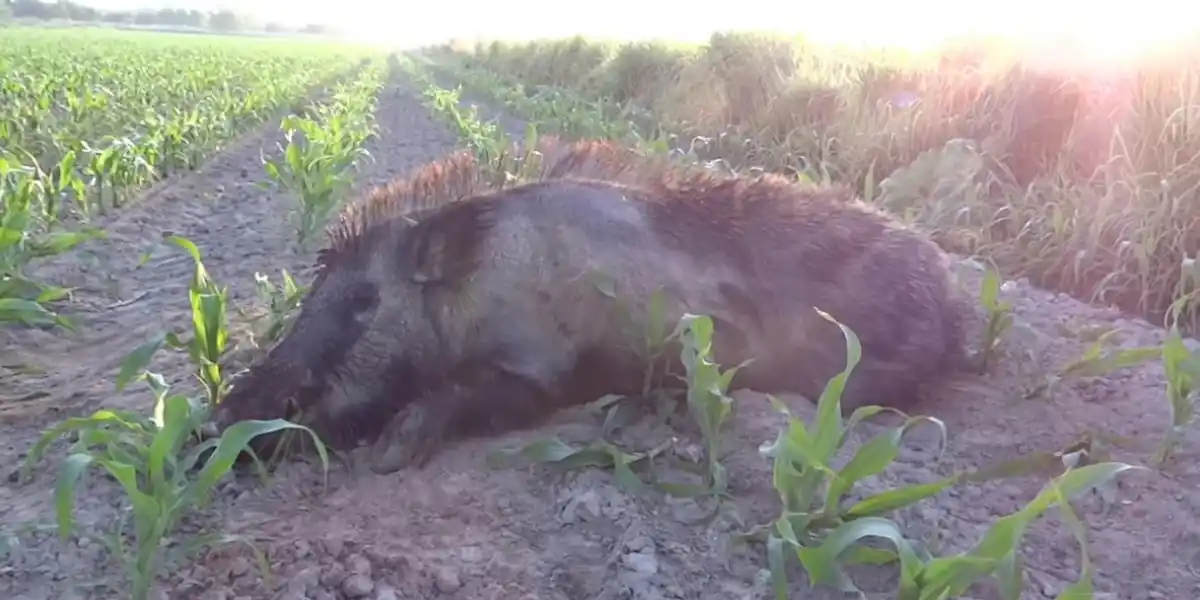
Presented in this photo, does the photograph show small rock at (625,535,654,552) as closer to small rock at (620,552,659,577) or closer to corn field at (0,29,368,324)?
small rock at (620,552,659,577)

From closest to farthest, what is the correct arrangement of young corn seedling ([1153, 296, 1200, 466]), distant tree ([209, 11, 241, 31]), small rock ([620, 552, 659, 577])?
small rock ([620, 552, 659, 577])
young corn seedling ([1153, 296, 1200, 466])
distant tree ([209, 11, 241, 31])

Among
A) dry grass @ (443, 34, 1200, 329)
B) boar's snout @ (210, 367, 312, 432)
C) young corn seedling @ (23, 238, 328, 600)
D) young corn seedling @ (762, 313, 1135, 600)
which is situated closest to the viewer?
young corn seedling @ (762, 313, 1135, 600)

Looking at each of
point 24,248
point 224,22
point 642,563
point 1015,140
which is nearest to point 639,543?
point 642,563

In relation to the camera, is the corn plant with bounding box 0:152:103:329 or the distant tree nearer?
the corn plant with bounding box 0:152:103:329

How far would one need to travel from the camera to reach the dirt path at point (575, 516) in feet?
6.45

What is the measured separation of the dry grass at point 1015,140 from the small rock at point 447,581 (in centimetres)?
233

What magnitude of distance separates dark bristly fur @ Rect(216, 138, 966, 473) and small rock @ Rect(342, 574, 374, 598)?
2.10 ft

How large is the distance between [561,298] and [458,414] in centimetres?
41

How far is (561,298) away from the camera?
2789 millimetres

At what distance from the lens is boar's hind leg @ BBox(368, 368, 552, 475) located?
8.50 feet

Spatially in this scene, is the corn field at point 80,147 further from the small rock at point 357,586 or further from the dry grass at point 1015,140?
the dry grass at point 1015,140

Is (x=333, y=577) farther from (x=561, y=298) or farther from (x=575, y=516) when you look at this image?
(x=561, y=298)

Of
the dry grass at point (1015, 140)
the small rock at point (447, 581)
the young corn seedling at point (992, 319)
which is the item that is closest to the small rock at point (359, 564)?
the small rock at point (447, 581)

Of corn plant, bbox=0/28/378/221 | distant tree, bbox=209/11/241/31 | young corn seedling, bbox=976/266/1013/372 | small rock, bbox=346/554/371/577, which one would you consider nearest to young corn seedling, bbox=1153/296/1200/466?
young corn seedling, bbox=976/266/1013/372
